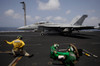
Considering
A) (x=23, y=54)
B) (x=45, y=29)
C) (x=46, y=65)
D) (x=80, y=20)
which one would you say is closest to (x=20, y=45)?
(x=23, y=54)

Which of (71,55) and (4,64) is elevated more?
(71,55)

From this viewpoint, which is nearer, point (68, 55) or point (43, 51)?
point (68, 55)

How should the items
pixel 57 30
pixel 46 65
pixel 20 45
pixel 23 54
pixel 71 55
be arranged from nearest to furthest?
pixel 71 55 < pixel 46 65 < pixel 20 45 < pixel 23 54 < pixel 57 30

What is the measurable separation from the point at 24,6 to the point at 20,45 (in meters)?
36.3

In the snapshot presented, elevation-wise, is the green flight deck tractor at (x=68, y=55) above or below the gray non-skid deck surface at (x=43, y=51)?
above

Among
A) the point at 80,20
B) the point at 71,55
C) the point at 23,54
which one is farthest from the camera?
the point at 80,20

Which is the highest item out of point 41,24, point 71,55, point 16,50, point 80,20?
point 80,20

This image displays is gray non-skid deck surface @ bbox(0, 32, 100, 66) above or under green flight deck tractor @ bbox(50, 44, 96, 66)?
under

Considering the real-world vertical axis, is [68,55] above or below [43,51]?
above

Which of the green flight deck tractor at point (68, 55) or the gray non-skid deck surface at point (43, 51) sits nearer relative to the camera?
the green flight deck tractor at point (68, 55)

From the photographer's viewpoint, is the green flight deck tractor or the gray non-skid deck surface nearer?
the green flight deck tractor

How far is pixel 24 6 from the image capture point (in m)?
34.7

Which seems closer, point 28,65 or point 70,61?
point 70,61

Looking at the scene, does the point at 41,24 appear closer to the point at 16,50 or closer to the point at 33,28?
the point at 33,28
